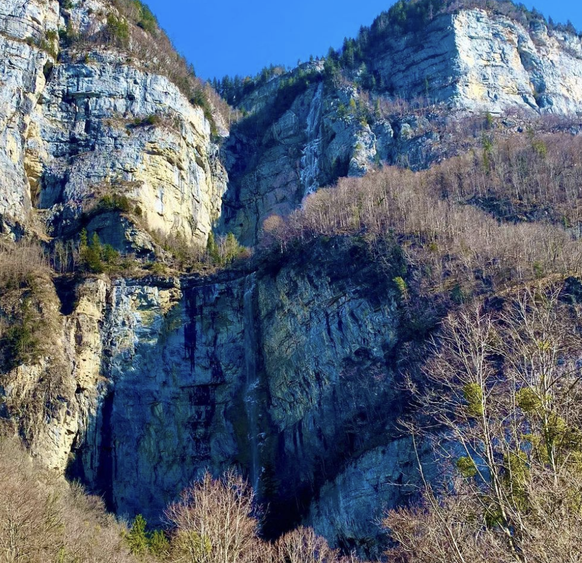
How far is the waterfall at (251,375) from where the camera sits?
159 ft

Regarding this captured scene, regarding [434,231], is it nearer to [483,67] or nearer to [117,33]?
[483,67]

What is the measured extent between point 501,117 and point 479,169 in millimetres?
20711

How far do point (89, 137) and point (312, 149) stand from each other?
86.2ft

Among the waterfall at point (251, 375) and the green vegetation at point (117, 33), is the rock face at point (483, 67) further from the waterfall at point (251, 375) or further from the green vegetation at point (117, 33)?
the waterfall at point (251, 375)

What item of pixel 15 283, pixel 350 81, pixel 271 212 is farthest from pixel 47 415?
pixel 350 81

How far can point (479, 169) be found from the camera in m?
63.7

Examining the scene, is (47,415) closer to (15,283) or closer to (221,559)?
(15,283)

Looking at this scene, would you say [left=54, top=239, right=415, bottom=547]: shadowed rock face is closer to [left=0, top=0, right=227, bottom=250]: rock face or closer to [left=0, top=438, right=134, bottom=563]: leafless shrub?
[left=0, top=438, right=134, bottom=563]: leafless shrub

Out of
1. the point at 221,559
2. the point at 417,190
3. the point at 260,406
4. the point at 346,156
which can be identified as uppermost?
the point at 346,156

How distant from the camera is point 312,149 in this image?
273ft

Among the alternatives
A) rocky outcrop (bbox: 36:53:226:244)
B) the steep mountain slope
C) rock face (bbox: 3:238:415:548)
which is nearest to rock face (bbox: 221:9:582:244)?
the steep mountain slope

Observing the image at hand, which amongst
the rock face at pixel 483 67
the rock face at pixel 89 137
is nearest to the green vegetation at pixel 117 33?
the rock face at pixel 89 137

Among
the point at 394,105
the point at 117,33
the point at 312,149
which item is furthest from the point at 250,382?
the point at 117,33

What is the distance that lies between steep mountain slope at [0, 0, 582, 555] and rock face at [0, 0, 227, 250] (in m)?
0.23
